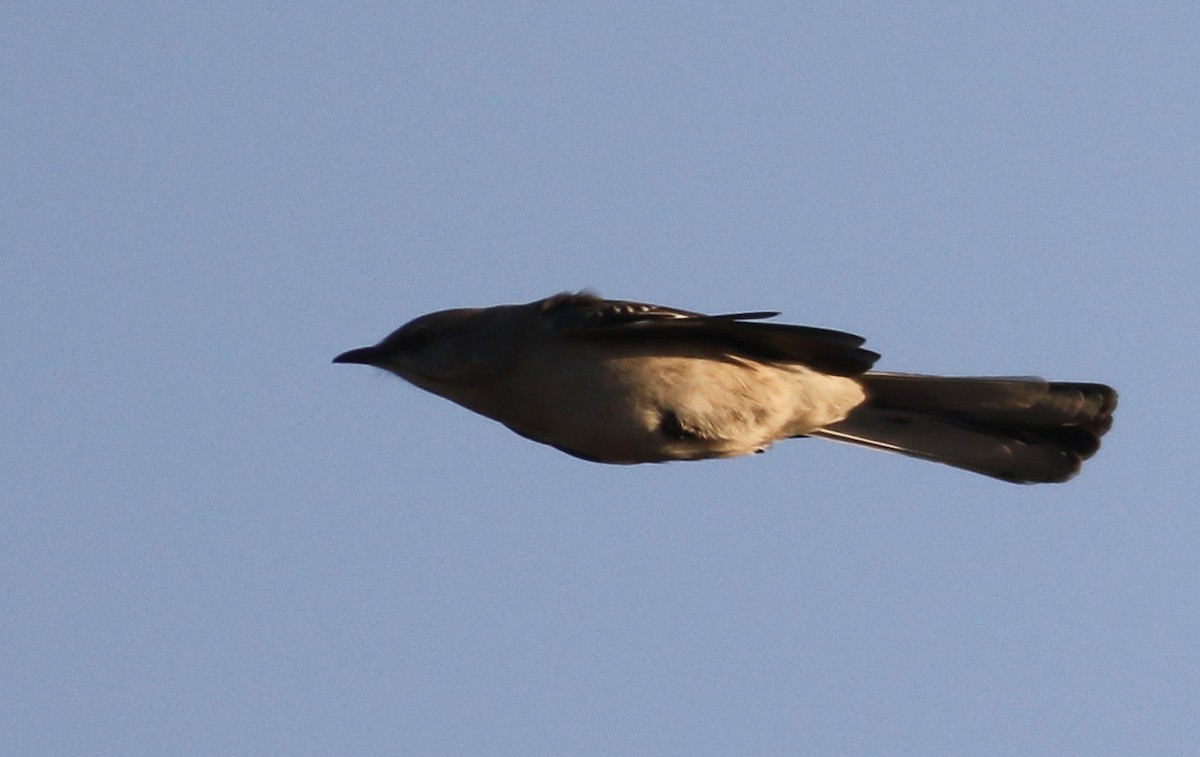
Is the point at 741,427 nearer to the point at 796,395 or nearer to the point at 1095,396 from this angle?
the point at 796,395

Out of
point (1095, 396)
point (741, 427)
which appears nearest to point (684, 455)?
point (741, 427)

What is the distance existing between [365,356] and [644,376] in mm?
2033

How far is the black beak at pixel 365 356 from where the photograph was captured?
13107mm

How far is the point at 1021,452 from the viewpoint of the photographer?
14133 millimetres

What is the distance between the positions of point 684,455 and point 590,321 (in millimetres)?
1040

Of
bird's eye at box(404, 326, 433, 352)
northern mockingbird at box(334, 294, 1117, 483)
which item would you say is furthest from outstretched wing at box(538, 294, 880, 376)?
bird's eye at box(404, 326, 433, 352)

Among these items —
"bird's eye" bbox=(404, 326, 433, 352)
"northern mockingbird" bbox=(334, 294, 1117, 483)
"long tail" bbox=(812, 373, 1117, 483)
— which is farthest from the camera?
"long tail" bbox=(812, 373, 1117, 483)

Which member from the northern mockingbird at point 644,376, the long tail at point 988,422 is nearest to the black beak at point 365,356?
the northern mockingbird at point 644,376

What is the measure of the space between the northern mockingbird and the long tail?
0.08ft

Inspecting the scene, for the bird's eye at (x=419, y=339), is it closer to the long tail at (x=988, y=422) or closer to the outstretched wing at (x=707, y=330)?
the outstretched wing at (x=707, y=330)

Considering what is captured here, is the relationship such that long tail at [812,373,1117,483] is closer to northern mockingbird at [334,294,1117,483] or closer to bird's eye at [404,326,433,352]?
northern mockingbird at [334,294,1117,483]

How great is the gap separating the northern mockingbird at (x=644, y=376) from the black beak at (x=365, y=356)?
0.01 meters

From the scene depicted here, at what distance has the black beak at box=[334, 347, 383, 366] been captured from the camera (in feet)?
43.0

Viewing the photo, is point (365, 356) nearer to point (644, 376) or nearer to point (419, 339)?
point (419, 339)
